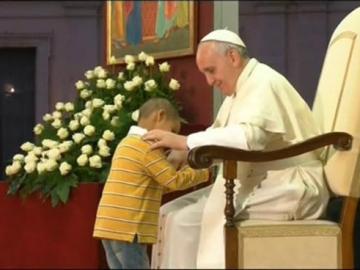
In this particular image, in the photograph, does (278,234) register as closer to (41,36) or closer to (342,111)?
(342,111)

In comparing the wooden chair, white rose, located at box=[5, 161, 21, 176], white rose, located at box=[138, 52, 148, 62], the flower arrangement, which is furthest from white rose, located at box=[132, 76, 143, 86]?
the wooden chair

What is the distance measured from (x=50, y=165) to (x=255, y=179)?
4.19ft

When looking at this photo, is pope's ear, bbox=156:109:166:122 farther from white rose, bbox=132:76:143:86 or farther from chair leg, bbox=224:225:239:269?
white rose, bbox=132:76:143:86

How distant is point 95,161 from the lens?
380cm

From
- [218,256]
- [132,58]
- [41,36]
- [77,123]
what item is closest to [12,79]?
[77,123]

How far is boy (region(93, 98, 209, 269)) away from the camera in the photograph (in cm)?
292

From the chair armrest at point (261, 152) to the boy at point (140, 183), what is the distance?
299 mm

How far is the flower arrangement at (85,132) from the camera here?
3.86 m

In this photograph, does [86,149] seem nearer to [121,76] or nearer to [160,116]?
[121,76]

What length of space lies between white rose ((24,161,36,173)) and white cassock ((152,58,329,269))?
107 cm

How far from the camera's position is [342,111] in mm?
3020

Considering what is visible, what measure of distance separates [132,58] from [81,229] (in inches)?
43.2

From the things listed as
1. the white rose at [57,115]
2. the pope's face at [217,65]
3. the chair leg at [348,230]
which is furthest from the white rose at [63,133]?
the chair leg at [348,230]

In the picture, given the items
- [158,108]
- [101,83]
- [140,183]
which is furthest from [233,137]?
[101,83]
